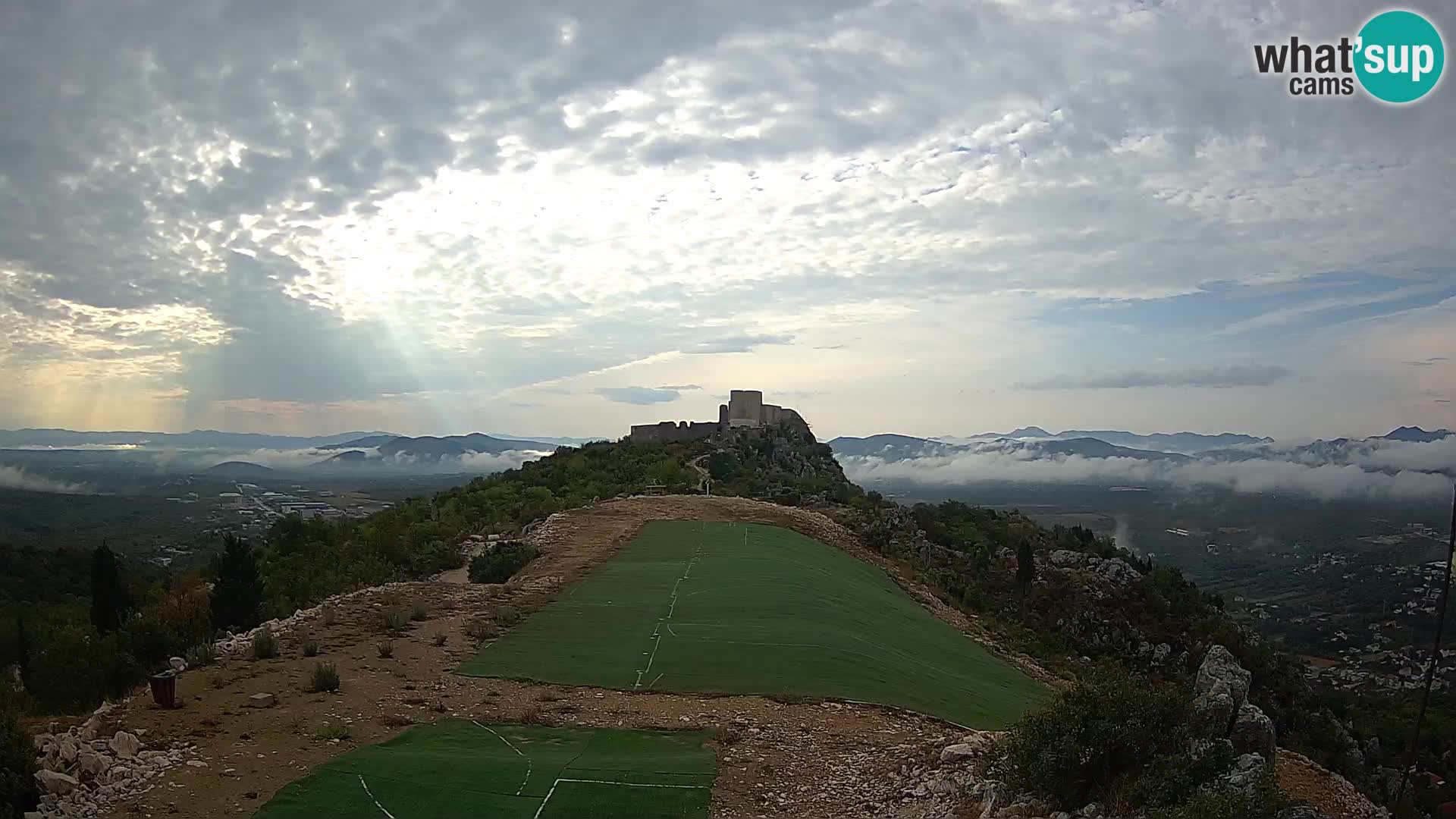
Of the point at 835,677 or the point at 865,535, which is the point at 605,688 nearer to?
the point at 835,677

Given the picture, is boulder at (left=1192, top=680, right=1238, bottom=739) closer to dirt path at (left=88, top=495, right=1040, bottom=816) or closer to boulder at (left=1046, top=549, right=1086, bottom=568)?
dirt path at (left=88, top=495, right=1040, bottom=816)

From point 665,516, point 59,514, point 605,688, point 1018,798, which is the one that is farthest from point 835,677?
point 59,514

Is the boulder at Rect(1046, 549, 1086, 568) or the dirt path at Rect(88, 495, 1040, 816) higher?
the dirt path at Rect(88, 495, 1040, 816)

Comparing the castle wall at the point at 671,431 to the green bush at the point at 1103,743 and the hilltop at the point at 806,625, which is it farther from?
the green bush at the point at 1103,743

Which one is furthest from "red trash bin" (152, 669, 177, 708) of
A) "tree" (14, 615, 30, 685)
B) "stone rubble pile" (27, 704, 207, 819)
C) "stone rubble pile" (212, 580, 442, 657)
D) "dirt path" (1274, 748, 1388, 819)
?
"dirt path" (1274, 748, 1388, 819)

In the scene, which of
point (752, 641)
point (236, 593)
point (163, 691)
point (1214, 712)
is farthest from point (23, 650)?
point (1214, 712)
